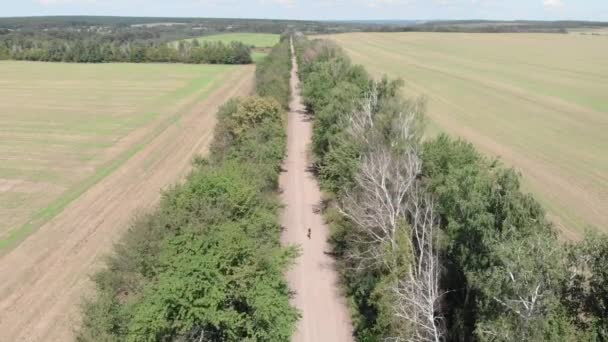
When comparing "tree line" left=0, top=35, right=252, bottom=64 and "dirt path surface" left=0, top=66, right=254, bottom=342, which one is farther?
"tree line" left=0, top=35, right=252, bottom=64

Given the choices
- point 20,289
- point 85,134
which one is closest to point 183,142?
point 85,134

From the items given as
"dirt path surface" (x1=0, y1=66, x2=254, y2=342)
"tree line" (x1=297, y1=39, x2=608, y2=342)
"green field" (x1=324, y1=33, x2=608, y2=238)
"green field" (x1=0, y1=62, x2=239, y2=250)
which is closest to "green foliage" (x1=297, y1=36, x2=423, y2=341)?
"tree line" (x1=297, y1=39, x2=608, y2=342)

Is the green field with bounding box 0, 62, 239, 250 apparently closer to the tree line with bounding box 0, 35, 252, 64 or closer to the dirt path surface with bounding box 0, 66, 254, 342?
the dirt path surface with bounding box 0, 66, 254, 342

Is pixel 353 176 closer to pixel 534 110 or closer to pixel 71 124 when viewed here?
pixel 534 110

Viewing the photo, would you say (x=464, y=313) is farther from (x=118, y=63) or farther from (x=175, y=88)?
(x=118, y=63)

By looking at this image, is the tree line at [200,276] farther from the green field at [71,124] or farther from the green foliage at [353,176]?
the green field at [71,124]

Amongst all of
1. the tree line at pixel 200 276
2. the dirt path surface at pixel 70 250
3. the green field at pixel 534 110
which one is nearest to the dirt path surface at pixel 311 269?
the tree line at pixel 200 276
